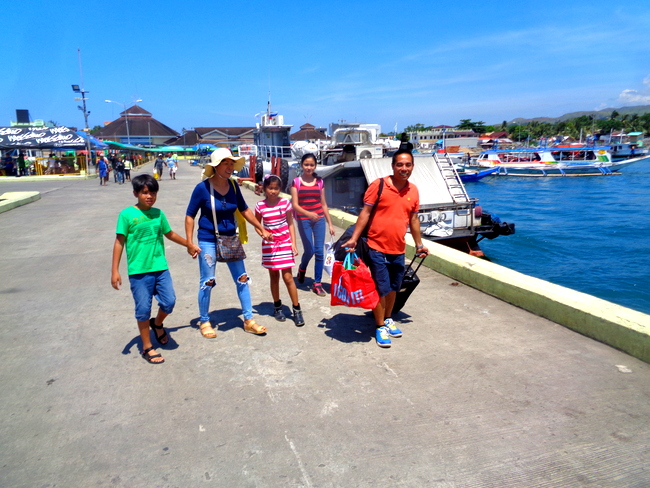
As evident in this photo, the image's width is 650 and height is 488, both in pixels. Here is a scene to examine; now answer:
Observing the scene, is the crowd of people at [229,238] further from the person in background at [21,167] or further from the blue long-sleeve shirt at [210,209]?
the person in background at [21,167]

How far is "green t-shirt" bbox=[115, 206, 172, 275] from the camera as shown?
12.4 ft

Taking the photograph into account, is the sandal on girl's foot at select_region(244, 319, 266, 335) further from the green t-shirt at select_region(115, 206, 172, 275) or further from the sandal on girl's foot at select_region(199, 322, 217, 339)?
the green t-shirt at select_region(115, 206, 172, 275)

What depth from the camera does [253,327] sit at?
14.5 feet

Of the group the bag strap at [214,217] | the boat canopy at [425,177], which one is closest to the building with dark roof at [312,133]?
the boat canopy at [425,177]

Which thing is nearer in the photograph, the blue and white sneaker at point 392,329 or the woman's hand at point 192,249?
the woman's hand at point 192,249

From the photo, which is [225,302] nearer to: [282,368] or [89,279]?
[282,368]

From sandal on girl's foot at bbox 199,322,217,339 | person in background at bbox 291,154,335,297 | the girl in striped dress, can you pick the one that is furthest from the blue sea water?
sandal on girl's foot at bbox 199,322,217,339

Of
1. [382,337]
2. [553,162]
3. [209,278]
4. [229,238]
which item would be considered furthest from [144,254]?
[553,162]

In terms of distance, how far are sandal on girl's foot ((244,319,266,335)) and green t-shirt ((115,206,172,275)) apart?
102 cm

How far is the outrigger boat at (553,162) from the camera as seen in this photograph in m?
48.7

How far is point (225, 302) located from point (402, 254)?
2.33m

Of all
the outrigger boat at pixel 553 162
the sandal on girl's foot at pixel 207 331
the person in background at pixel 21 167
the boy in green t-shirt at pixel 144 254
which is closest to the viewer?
the boy in green t-shirt at pixel 144 254

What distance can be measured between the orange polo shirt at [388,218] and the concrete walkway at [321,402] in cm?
93

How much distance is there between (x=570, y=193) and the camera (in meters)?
36.8
